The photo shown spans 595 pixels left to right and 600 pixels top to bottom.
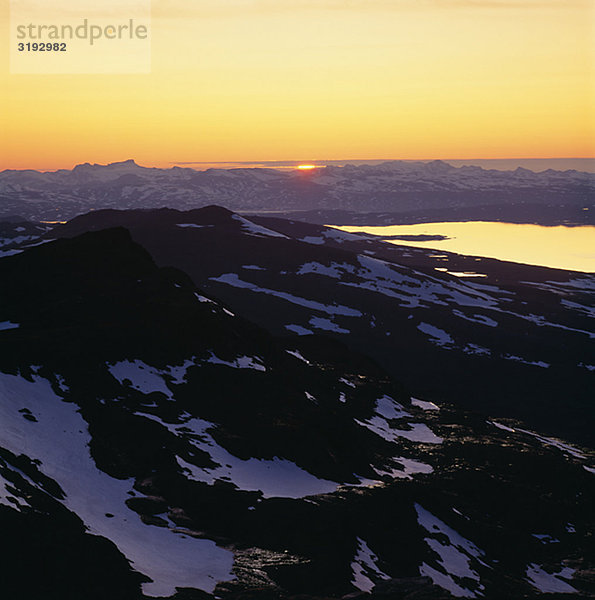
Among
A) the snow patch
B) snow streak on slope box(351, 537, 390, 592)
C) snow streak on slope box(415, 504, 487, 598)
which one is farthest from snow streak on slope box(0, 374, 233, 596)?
the snow patch

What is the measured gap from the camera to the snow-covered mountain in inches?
1668

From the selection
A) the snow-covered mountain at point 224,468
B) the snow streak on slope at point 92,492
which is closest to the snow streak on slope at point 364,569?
the snow-covered mountain at point 224,468

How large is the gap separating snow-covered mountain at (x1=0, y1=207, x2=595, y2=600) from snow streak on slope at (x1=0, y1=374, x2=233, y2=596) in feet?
0.47

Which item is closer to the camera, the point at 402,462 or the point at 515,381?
the point at 402,462

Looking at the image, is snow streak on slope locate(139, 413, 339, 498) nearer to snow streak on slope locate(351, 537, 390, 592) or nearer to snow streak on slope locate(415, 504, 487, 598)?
snow streak on slope locate(415, 504, 487, 598)

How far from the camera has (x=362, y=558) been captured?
4994cm

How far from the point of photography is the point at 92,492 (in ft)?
158

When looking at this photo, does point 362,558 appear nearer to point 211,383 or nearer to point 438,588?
point 438,588

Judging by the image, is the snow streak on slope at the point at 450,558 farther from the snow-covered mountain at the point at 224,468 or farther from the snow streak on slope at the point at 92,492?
the snow streak on slope at the point at 92,492

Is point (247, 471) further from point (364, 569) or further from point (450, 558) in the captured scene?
point (450, 558)

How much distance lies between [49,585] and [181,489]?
58.4ft

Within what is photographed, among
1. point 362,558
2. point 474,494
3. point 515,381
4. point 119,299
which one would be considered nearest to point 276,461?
point 362,558

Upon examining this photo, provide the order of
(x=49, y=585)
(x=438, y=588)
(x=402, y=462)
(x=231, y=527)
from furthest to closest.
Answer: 1. (x=402, y=462)
2. (x=231, y=527)
3. (x=438, y=588)
4. (x=49, y=585)

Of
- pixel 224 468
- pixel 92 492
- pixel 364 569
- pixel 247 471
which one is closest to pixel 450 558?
pixel 364 569
